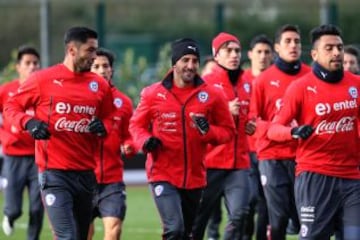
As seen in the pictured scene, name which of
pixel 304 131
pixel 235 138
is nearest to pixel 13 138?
pixel 235 138

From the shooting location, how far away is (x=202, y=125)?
13766 mm

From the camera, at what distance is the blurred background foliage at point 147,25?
30.0 metres

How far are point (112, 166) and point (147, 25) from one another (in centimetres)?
2751

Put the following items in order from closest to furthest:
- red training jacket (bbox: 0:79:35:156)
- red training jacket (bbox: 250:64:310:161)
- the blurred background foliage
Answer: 1. red training jacket (bbox: 250:64:310:161)
2. red training jacket (bbox: 0:79:35:156)
3. the blurred background foliage

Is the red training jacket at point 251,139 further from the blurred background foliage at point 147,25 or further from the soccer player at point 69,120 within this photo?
the blurred background foliage at point 147,25

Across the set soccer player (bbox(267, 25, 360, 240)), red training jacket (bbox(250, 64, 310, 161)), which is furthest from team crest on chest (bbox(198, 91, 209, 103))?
red training jacket (bbox(250, 64, 310, 161))

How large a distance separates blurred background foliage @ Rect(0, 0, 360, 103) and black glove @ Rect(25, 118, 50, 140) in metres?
15.7

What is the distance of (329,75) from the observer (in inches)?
514

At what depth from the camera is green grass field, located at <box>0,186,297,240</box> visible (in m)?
19.5

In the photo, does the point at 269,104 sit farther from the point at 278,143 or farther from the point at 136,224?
the point at 136,224

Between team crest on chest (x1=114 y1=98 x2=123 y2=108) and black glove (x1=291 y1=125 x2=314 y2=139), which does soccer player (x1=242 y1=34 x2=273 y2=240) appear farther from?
black glove (x1=291 y1=125 x2=314 y2=139)

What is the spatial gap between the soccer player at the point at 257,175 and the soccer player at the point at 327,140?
3858 mm

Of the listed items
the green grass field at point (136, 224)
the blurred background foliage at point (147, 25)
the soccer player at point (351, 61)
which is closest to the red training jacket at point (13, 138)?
the green grass field at point (136, 224)

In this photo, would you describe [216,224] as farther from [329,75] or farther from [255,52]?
[329,75]
